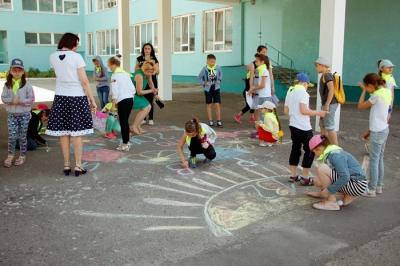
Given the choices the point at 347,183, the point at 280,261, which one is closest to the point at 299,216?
the point at 347,183

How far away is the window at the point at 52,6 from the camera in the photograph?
30.9 meters

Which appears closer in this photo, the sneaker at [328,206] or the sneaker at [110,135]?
the sneaker at [328,206]

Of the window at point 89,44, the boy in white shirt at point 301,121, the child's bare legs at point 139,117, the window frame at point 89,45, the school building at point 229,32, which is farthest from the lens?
the window at point 89,44

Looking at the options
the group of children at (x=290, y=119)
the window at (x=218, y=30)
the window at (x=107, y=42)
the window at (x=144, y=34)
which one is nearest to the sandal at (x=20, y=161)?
the group of children at (x=290, y=119)

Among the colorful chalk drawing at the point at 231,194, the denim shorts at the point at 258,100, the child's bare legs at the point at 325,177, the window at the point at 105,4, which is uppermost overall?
the window at the point at 105,4

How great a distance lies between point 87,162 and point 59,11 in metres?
29.0

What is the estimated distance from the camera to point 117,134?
8750 mm

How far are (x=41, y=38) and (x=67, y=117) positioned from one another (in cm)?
2869

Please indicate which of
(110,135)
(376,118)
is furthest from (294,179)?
(110,135)

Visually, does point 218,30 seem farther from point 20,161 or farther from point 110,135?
point 20,161

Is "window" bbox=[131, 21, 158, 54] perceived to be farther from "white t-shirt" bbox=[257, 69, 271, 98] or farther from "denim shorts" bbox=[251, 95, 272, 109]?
"white t-shirt" bbox=[257, 69, 271, 98]

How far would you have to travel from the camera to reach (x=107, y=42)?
99.6 ft

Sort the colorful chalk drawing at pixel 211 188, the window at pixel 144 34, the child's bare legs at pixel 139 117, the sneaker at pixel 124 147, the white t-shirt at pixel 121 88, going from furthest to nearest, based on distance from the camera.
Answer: the window at pixel 144 34 < the child's bare legs at pixel 139 117 < the sneaker at pixel 124 147 < the white t-shirt at pixel 121 88 < the colorful chalk drawing at pixel 211 188

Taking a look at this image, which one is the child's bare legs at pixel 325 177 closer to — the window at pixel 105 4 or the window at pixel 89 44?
the window at pixel 105 4
